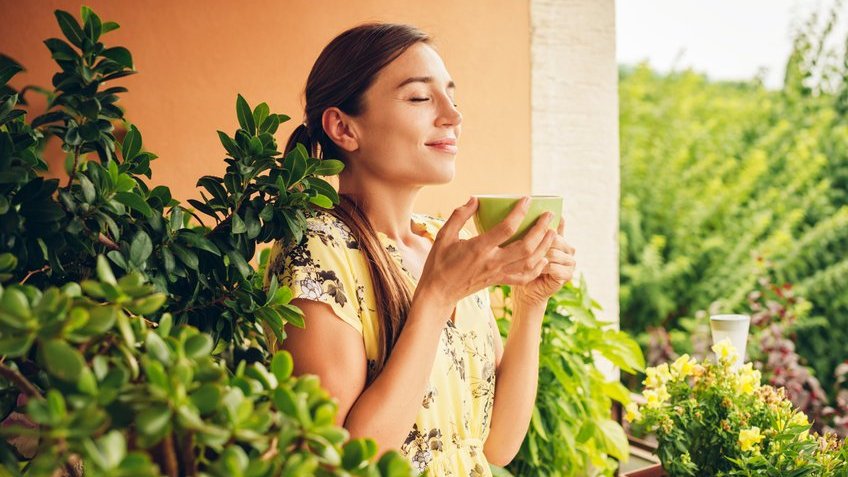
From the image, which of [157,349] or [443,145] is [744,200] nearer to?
[443,145]

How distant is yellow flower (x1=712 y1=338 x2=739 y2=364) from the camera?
65.3 inches

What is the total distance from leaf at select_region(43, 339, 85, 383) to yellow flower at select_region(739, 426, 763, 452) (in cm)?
127

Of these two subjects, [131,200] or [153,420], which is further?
[131,200]

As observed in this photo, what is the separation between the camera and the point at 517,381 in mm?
1675

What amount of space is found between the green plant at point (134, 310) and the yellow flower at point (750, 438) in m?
0.90

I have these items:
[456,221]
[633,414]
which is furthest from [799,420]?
[456,221]

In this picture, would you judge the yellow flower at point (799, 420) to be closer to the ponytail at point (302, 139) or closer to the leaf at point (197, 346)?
the ponytail at point (302, 139)

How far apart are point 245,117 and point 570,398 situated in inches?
59.1

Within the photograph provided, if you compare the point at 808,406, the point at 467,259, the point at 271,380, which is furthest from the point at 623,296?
the point at 271,380

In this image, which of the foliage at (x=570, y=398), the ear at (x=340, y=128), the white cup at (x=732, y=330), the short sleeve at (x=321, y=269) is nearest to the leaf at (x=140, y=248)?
the short sleeve at (x=321, y=269)

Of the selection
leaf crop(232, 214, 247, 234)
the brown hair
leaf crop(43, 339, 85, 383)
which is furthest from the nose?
leaf crop(43, 339, 85, 383)

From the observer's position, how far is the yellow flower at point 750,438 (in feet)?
4.76

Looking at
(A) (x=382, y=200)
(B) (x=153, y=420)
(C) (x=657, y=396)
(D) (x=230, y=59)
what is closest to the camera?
(B) (x=153, y=420)

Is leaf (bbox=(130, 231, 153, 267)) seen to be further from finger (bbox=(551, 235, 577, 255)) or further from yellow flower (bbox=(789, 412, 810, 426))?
yellow flower (bbox=(789, 412, 810, 426))
